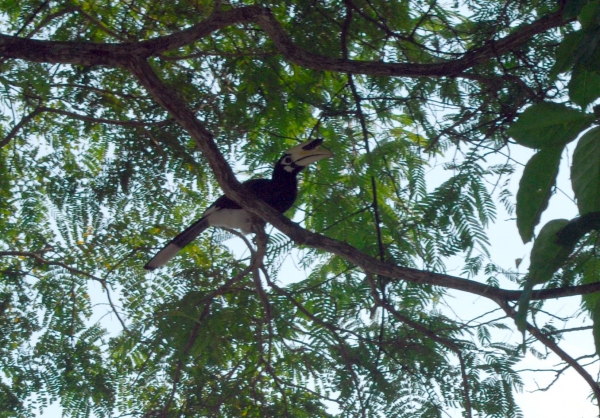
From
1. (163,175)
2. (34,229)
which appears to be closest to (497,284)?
(163,175)

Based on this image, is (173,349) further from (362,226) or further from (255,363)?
(362,226)

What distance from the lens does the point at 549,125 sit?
83 cm

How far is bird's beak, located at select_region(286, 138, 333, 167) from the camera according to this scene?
11.2 ft

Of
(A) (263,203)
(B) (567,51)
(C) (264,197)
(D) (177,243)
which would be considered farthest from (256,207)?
(B) (567,51)

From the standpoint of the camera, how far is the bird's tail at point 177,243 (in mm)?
3513

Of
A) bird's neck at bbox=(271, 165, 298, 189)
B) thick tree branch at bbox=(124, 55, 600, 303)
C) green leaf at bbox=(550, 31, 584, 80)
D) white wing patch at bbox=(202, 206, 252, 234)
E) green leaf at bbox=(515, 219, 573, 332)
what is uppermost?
bird's neck at bbox=(271, 165, 298, 189)

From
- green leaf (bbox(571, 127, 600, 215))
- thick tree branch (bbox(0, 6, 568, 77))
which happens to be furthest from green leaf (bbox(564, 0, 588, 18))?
thick tree branch (bbox(0, 6, 568, 77))

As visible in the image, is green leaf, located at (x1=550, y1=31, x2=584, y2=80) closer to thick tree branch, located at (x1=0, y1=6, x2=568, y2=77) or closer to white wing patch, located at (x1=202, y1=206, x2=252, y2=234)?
thick tree branch, located at (x1=0, y1=6, x2=568, y2=77)

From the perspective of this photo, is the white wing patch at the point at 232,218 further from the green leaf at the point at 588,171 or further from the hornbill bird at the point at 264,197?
the green leaf at the point at 588,171

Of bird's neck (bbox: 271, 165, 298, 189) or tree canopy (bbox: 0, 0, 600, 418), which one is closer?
tree canopy (bbox: 0, 0, 600, 418)

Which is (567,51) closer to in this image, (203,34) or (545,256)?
(545,256)

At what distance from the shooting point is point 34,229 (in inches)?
156

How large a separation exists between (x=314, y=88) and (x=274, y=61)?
26 centimetres

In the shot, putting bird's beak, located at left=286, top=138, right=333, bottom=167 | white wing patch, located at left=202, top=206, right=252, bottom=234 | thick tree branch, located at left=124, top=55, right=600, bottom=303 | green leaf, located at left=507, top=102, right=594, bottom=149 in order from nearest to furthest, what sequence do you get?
green leaf, located at left=507, top=102, right=594, bottom=149 → thick tree branch, located at left=124, top=55, right=600, bottom=303 → bird's beak, located at left=286, top=138, right=333, bottom=167 → white wing patch, located at left=202, top=206, right=252, bottom=234
